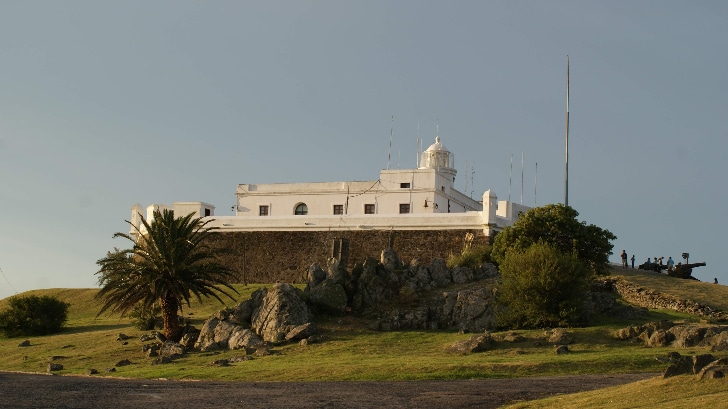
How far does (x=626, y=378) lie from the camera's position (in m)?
26.2

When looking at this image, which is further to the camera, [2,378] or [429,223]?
[429,223]

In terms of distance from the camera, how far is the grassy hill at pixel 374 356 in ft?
94.0

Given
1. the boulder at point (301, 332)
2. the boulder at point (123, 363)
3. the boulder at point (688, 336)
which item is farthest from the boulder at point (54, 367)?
the boulder at point (688, 336)

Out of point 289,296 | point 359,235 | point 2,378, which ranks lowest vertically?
point 2,378

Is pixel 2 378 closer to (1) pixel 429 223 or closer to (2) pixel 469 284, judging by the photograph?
(2) pixel 469 284

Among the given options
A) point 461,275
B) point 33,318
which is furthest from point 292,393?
point 33,318

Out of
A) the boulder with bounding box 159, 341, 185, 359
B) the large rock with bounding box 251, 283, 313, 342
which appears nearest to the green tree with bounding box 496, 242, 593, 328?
the large rock with bounding box 251, 283, 313, 342

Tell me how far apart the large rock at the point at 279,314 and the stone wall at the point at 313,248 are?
1402 centimetres

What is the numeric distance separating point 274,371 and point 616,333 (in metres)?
13.2

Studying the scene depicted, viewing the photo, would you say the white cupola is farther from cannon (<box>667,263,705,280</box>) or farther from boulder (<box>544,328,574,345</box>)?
boulder (<box>544,328,574,345</box>)

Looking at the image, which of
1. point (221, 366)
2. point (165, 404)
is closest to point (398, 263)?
point (221, 366)

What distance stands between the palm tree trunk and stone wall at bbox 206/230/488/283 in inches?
600

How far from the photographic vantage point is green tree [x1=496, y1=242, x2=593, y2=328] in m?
38.9

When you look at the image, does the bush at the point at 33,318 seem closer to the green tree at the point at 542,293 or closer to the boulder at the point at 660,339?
the green tree at the point at 542,293
